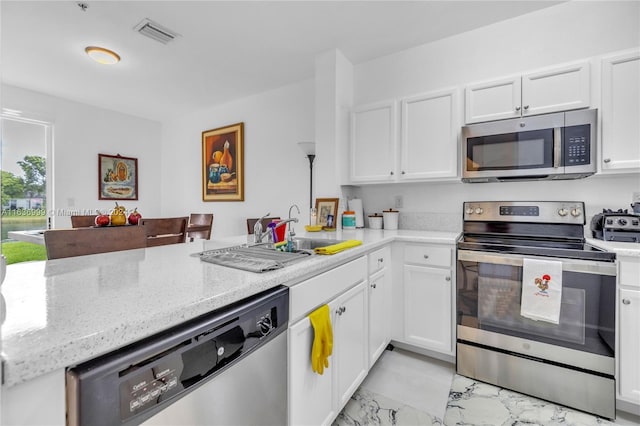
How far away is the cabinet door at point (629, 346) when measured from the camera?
1.53m

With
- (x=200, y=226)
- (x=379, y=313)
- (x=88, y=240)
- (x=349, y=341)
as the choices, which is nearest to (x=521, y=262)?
(x=379, y=313)

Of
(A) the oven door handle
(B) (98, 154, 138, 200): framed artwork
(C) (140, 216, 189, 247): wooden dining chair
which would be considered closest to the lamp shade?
(C) (140, 216, 189, 247): wooden dining chair

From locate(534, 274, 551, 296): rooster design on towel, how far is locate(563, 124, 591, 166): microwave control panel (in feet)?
2.55

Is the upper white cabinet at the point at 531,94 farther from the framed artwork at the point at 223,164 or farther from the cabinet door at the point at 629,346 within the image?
the framed artwork at the point at 223,164

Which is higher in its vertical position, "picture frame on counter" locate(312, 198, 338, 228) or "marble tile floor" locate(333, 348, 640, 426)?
"picture frame on counter" locate(312, 198, 338, 228)

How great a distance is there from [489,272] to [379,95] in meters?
1.94

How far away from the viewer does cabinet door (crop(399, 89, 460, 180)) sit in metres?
2.32

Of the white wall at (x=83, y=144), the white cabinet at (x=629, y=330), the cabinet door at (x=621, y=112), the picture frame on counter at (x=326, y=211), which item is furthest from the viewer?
the white wall at (x=83, y=144)

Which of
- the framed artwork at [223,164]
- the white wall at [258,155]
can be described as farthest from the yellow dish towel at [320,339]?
the framed artwork at [223,164]

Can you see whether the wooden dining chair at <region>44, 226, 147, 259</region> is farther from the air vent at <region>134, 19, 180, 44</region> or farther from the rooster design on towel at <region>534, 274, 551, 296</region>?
the rooster design on towel at <region>534, 274, 551, 296</region>

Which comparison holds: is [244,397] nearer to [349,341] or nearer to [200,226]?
[349,341]

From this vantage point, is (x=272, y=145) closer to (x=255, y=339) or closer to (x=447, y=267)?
(x=447, y=267)

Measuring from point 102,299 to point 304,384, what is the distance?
0.78 metres

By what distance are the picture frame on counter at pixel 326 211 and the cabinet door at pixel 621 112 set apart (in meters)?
1.88
